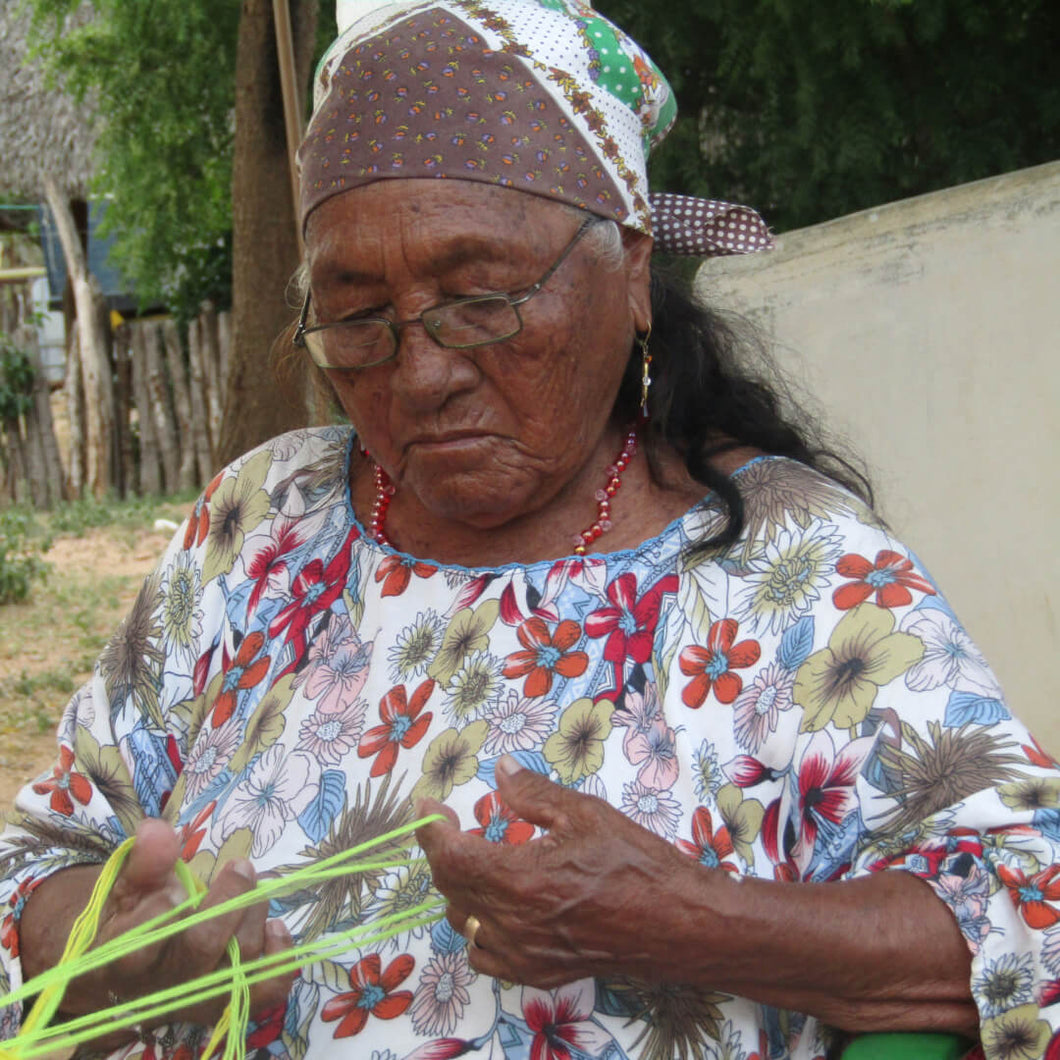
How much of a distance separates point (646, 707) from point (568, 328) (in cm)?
52

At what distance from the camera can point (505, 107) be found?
1.82m

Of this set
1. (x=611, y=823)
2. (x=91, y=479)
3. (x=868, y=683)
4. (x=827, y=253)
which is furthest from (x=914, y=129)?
(x=91, y=479)

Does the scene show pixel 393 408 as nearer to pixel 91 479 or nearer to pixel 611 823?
pixel 611 823

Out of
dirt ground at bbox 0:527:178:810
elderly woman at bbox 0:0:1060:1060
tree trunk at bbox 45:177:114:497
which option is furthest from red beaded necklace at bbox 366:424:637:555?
tree trunk at bbox 45:177:114:497

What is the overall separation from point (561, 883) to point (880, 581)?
0.59 metres

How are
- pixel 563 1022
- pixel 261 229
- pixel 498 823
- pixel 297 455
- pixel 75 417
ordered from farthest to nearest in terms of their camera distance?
1. pixel 75 417
2. pixel 261 229
3. pixel 297 455
4. pixel 498 823
5. pixel 563 1022

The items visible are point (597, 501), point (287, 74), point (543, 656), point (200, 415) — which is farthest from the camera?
point (200, 415)

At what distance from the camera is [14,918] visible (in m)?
1.82

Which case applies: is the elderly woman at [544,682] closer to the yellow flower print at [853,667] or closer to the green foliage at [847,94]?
the yellow flower print at [853,667]

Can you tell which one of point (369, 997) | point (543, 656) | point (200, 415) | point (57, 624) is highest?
point (543, 656)

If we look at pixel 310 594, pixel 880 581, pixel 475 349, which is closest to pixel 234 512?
pixel 310 594

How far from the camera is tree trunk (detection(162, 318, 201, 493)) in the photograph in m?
12.2

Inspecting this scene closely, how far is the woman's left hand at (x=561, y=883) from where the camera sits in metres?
1.42

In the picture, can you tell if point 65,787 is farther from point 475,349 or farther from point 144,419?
point 144,419
